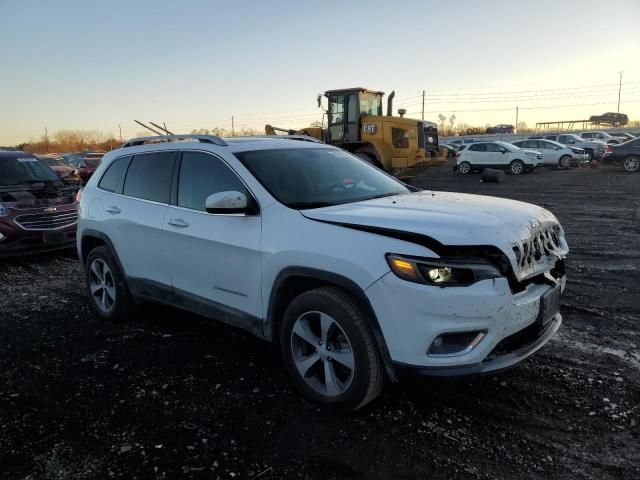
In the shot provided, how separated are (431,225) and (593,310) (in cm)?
309

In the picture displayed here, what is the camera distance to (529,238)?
125 inches

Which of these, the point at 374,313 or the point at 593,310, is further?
the point at 593,310

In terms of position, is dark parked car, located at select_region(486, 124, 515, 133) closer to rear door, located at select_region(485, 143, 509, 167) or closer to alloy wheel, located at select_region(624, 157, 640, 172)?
rear door, located at select_region(485, 143, 509, 167)

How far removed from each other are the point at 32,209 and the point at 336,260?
6660 millimetres

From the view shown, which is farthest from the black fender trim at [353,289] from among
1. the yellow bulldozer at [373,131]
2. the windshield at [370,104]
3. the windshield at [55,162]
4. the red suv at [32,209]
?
the windshield at [55,162]

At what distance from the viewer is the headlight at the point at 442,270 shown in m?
2.78

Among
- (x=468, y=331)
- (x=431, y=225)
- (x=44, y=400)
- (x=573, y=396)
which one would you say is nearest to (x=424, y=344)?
(x=468, y=331)

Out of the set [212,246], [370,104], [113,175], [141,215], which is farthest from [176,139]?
[370,104]

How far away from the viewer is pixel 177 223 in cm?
412

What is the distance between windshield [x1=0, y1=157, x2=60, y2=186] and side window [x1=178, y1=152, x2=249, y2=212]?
5977 mm

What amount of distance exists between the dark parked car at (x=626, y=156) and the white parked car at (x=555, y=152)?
9.30ft

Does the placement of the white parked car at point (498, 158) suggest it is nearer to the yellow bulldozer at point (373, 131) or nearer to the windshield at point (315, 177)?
the yellow bulldozer at point (373, 131)

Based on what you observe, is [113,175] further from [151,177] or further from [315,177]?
[315,177]

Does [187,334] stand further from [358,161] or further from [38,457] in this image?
[358,161]
